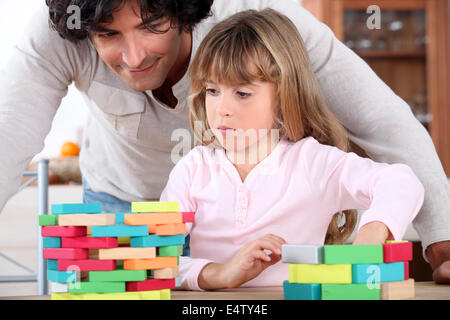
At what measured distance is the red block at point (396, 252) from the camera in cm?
68

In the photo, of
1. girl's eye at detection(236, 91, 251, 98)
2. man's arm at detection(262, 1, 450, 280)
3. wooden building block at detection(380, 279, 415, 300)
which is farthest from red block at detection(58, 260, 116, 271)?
man's arm at detection(262, 1, 450, 280)

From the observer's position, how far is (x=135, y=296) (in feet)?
2.24

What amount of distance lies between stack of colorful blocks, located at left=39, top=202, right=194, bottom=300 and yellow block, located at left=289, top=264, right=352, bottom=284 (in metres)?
0.15

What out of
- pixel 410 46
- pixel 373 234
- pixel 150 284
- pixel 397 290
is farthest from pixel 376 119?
pixel 410 46

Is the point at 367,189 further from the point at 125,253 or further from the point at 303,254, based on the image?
the point at 125,253

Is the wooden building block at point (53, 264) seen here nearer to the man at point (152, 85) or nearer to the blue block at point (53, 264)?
the blue block at point (53, 264)

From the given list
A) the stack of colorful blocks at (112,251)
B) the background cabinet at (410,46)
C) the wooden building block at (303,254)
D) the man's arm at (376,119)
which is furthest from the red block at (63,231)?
the background cabinet at (410,46)

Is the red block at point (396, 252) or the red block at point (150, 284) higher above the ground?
the red block at point (396, 252)

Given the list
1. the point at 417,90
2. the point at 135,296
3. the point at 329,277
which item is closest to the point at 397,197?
the point at 329,277

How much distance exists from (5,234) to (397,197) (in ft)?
7.15

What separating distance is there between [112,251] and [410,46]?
353 cm

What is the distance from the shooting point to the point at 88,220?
2.30ft

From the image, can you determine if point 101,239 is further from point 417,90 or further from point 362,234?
point 417,90

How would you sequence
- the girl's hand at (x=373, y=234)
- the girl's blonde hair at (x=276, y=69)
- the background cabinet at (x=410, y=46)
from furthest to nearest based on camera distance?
the background cabinet at (x=410, y=46), the girl's blonde hair at (x=276, y=69), the girl's hand at (x=373, y=234)
